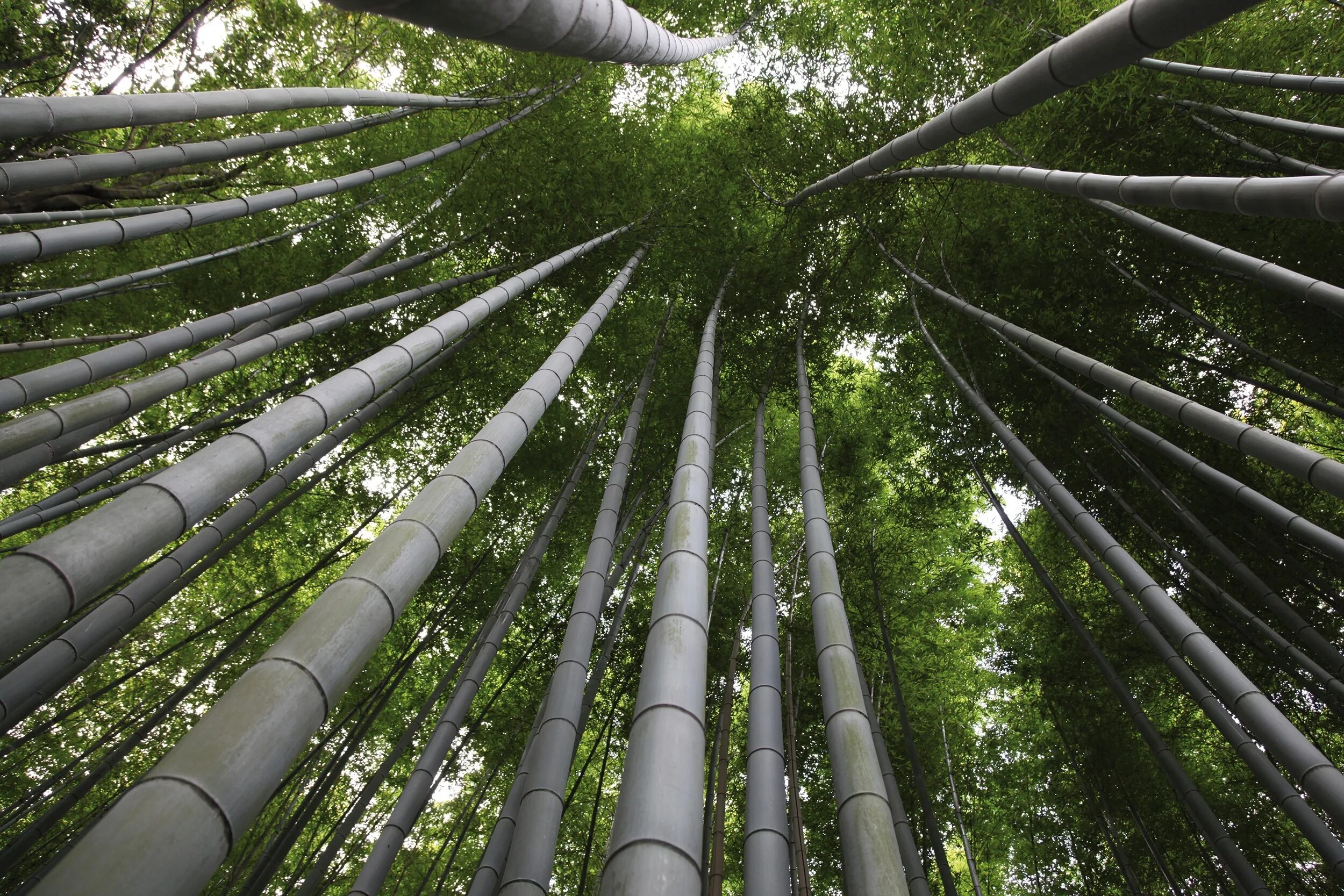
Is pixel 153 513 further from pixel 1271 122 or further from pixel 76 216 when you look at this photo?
pixel 1271 122

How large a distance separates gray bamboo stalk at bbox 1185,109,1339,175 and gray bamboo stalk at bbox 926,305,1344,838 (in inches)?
94.3

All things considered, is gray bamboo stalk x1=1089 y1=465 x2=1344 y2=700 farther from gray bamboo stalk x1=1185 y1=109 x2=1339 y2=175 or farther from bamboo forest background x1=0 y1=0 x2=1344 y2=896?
gray bamboo stalk x1=1185 y1=109 x2=1339 y2=175

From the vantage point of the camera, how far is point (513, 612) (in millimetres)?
3346

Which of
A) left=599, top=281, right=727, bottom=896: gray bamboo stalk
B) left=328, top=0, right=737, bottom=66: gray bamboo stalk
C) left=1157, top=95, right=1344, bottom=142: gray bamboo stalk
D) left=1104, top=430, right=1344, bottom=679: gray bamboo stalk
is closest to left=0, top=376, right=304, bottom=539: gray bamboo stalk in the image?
left=599, top=281, right=727, bottom=896: gray bamboo stalk

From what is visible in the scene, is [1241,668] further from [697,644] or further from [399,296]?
[399,296]

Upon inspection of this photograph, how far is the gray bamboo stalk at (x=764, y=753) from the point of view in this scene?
6.22 ft

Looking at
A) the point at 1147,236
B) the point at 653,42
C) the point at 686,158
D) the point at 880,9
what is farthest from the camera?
the point at 686,158

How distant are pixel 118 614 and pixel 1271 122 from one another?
646 cm

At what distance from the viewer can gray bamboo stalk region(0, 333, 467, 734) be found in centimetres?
210

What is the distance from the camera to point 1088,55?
5.44 ft

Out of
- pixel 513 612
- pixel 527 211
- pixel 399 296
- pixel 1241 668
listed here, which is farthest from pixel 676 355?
pixel 1241 668

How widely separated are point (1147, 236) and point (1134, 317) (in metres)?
0.74

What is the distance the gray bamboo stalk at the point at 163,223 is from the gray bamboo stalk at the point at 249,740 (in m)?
2.48

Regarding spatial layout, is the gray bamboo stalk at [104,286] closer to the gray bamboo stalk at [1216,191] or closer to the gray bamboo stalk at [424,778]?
the gray bamboo stalk at [424,778]
